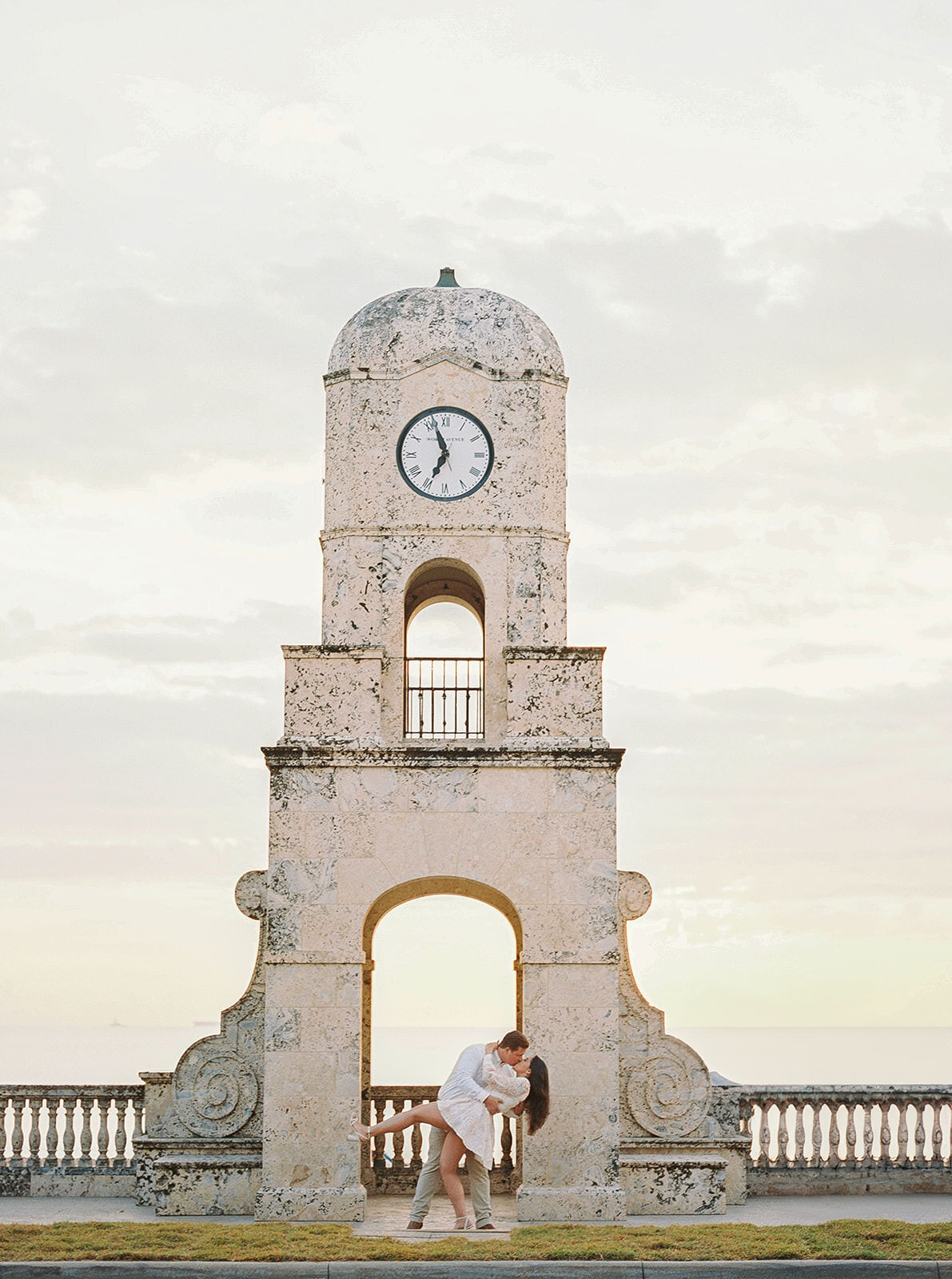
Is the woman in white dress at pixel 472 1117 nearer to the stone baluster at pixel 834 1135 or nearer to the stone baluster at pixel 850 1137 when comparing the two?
the stone baluster at pixel 834 1135

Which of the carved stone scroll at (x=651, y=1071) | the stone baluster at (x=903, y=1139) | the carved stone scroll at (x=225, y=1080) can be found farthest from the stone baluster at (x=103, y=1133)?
the stone baluster at (x=903, y=1139)

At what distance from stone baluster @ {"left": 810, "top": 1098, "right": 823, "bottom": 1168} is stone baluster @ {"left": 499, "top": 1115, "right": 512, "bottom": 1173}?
3.35 meters

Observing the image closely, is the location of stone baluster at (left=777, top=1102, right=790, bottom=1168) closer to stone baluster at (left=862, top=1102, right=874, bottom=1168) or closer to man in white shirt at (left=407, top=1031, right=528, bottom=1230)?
stone baluster at (left=862, top=1102, right=874, bottom=1168)

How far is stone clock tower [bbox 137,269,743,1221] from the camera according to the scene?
694 inches

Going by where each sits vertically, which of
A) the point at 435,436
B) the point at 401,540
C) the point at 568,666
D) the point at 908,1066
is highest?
the point at 435,436

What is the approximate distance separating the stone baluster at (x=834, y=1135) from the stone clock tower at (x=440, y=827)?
1.40m

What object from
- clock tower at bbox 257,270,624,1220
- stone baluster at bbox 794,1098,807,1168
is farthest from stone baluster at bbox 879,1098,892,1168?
clock tower at bbox 257,270,624,1220

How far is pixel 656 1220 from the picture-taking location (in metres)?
17.3

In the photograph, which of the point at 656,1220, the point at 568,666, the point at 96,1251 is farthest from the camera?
the point at 568,666

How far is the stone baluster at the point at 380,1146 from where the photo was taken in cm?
1959

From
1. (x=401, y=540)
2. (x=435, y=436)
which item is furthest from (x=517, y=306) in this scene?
(x=401, y=540)

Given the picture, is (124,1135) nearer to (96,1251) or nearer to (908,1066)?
(96,1251)

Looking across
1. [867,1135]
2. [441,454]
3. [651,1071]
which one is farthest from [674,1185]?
[441,454]

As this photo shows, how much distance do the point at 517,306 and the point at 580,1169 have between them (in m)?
9.46
